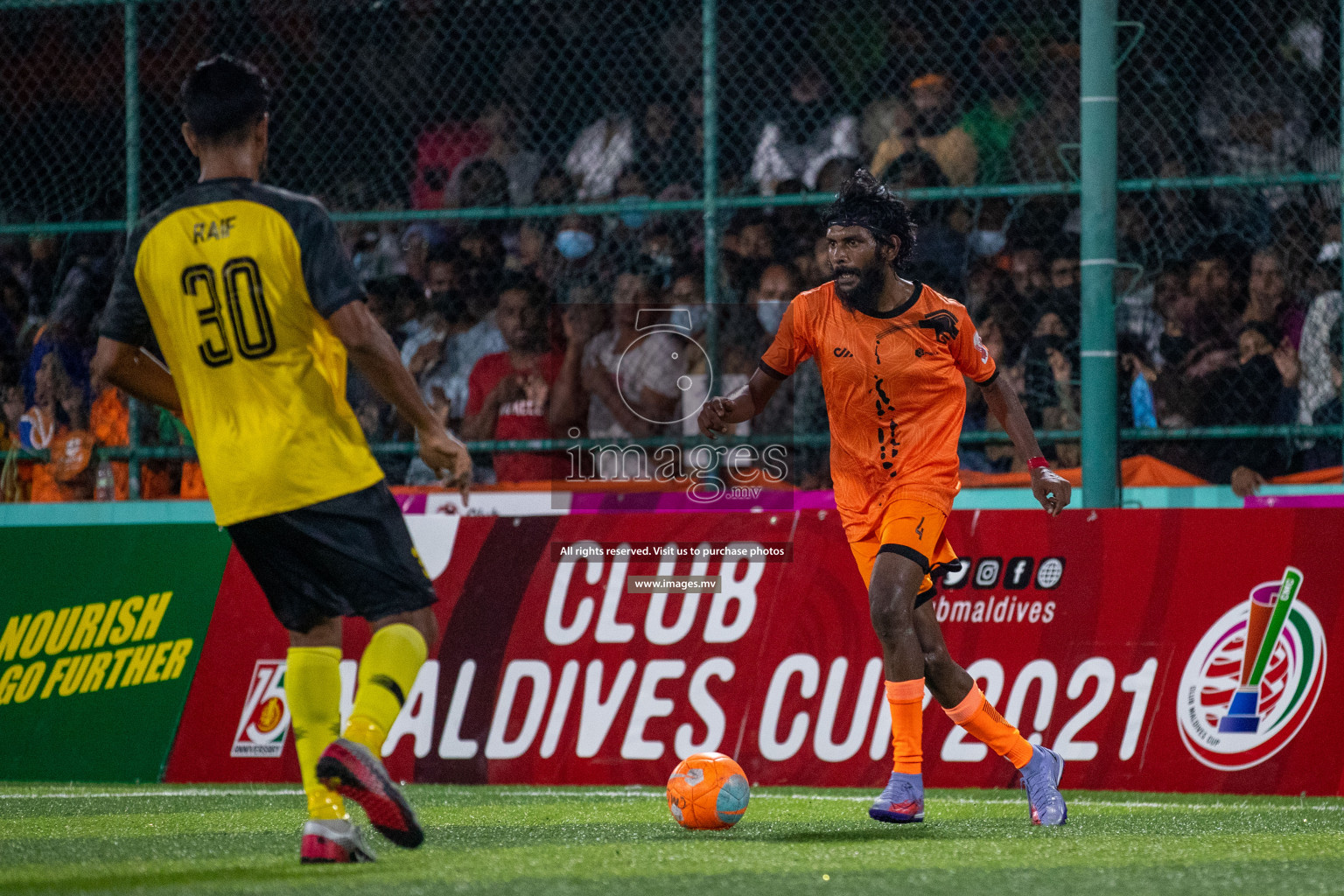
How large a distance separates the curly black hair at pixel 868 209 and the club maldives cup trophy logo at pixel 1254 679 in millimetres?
2445

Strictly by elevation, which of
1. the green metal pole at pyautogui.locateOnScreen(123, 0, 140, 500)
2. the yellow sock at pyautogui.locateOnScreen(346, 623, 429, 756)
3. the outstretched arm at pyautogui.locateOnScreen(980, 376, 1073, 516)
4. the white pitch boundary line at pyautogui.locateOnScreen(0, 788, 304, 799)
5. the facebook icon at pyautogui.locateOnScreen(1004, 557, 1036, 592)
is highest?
the green metal pole at pyautogui.locateOnScreen(123, 0, 140, 500)

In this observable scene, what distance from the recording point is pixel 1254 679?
7.45m

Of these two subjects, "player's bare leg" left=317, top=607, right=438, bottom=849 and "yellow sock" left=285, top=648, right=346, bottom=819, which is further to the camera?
"yellow sock" left=285, top=648, right=346, bottom=819

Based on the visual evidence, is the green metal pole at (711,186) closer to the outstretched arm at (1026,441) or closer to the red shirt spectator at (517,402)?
the red shirt spectator at (517,402)

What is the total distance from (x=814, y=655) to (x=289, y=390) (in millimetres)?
3766

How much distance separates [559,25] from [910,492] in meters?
5.38

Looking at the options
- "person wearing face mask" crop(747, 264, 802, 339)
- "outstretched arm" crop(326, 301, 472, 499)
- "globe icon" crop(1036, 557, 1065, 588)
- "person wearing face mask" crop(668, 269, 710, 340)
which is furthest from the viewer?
"person wearing face mask" crop(747, 264, 802, 339)

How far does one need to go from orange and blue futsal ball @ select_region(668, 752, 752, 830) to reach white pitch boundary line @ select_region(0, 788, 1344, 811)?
146 centimetres

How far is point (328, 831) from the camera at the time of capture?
15.7ft

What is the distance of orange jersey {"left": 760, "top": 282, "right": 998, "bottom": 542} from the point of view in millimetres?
6273

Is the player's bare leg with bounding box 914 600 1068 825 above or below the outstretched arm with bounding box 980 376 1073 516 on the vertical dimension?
below

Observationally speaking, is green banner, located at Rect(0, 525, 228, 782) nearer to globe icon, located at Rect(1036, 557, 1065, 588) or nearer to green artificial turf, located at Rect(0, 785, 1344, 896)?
green artificial turf, located at Rect(0, 785, 1344, 896)

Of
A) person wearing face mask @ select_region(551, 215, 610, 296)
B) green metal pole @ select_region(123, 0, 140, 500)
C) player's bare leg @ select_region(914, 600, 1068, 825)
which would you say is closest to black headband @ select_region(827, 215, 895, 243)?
player's bare leg @ select_region(914, 600, 1068, 825)

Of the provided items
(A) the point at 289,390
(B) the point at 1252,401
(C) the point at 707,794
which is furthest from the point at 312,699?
(B) the point at 1252,401
